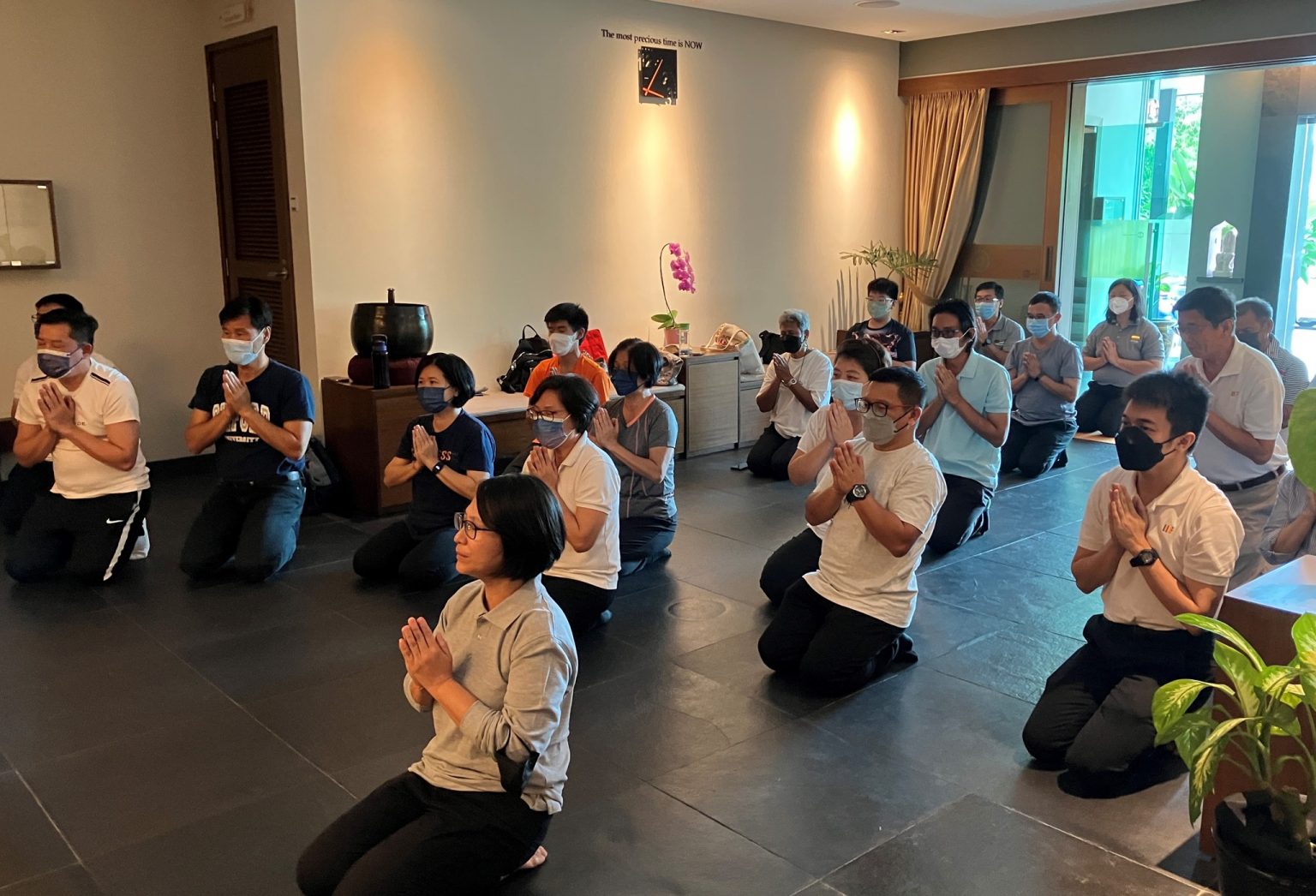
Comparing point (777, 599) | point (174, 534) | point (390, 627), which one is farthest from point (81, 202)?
point (777, 599)

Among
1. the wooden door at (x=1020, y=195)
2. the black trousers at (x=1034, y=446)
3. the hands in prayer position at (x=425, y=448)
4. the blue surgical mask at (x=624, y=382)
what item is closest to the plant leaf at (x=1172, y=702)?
the blue surgical mask at (x=624, y=382)

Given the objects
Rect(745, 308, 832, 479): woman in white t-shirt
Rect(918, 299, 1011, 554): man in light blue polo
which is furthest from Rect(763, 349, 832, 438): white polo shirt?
Rect(918, 299, 1011, 554): man in light blue polo

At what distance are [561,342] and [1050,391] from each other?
3.43 metres

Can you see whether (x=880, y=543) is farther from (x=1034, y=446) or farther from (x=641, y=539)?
(x=1034, y=446)

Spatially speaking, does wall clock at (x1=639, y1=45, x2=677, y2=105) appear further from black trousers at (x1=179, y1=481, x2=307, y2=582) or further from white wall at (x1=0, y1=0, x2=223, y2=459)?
black trousers at (x1=179, y1=481, x2=307, y2=582)

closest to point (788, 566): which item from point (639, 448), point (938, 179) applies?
point (639, 448)

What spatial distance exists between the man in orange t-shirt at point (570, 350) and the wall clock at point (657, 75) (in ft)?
8.60

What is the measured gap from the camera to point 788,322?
6441 mm

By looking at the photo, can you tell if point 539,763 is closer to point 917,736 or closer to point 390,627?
point 917,736

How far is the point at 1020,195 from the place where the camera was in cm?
871

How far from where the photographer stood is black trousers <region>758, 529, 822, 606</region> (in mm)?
4348

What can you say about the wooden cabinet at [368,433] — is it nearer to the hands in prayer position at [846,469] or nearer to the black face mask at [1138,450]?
the hands in prayer position at [846,469]

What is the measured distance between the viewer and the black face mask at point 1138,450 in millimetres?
2904

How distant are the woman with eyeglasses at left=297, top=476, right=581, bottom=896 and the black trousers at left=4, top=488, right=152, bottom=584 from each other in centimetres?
277
